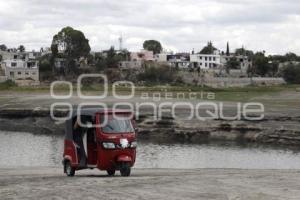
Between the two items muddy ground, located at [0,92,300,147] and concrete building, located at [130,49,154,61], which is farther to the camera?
Answer: concrete building, located at [130,49,154,61]

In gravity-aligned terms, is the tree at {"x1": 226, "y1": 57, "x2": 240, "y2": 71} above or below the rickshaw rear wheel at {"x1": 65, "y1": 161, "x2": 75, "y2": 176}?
above

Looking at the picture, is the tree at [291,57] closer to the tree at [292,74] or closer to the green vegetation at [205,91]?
the tree at [292,74]

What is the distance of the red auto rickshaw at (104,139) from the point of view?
18562mm

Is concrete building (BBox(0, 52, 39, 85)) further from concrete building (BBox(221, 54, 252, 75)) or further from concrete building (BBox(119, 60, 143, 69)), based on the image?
concrete building (BBox(221, 54, 252, 75))

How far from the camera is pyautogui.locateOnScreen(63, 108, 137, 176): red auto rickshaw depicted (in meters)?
18.6

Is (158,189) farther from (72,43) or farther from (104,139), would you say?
(72,43)

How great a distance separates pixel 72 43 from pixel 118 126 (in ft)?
381

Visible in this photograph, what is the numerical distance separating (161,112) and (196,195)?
1893 inches

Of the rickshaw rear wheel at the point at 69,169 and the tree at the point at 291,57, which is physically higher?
the tree at the point at 291,57

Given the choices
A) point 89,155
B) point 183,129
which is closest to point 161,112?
point 183,129

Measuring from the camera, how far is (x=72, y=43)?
436 feet

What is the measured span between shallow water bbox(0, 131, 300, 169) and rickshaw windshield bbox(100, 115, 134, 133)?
13692mm

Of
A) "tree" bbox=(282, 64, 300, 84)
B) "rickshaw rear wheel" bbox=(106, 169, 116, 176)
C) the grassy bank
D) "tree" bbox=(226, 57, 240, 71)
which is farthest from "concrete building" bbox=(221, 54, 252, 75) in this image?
"rickshaw rear wheel" bbox=(106, 169, 116, 176)

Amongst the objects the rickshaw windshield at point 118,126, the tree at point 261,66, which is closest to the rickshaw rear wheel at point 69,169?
the rickshaw windshield at point 118,126
